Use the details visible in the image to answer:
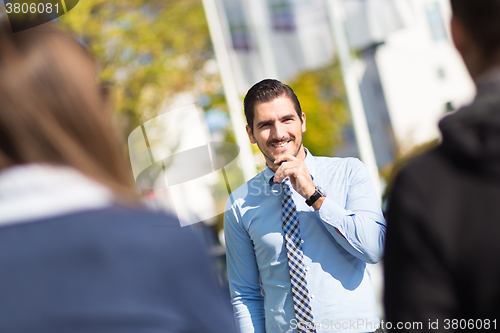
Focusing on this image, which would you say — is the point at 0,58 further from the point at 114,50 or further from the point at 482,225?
the point at 114,50

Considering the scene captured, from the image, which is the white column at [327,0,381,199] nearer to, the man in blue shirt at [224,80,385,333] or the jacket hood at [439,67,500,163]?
the man in blue shirt at [224,80,385,333]

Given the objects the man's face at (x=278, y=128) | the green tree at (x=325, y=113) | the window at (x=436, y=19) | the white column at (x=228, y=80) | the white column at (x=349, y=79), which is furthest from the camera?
the window at (x=436, y=19)

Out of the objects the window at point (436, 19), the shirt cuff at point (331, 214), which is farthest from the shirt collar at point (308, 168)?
the window at point (436, 19)

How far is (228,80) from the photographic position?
20.7ft

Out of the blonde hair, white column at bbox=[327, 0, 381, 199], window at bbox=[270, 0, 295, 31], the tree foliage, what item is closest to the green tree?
the tree foliage

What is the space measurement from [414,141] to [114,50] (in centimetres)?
1803

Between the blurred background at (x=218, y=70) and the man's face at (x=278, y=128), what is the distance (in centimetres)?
60

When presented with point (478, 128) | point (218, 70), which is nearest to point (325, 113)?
point (218, 70)

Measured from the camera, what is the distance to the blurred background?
390 centimetres

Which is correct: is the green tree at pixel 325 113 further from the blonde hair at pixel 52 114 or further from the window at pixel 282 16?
the blonde hair at pixel 52 114

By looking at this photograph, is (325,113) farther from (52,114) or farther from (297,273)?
(52,114)

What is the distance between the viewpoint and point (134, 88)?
11586 millimetres

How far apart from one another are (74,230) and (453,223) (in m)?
0.64

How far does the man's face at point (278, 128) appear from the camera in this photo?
7.70 ft
